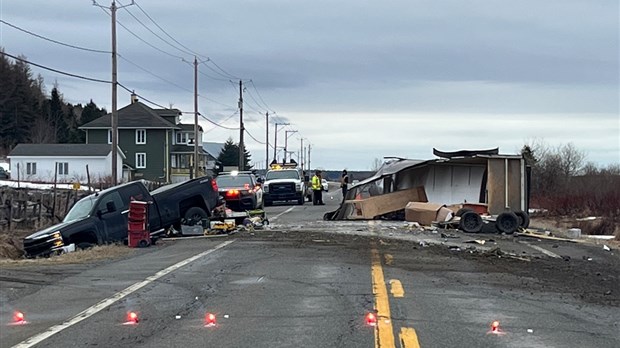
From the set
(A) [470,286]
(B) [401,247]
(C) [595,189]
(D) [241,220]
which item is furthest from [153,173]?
(A) [470,286]

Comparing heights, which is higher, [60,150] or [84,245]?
[60,150]

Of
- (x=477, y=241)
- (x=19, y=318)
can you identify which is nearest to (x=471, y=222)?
(x=477, y=241)

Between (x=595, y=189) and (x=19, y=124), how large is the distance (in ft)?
246

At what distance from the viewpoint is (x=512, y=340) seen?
8.50 m

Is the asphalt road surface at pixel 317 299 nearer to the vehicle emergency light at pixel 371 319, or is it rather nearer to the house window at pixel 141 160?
the vehicle emergency light at pixel 371 319

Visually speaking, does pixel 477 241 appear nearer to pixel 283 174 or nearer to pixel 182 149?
pixel 283 174

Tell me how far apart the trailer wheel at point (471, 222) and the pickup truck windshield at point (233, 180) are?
37.7ft

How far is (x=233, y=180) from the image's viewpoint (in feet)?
113

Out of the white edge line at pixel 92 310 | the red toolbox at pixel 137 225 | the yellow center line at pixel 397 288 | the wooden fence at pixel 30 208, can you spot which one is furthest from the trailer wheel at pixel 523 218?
the wooden fence at pixel 30 208

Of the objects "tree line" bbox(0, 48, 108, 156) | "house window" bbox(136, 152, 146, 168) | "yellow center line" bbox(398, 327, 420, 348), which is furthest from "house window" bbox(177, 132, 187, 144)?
"yellow center line" bbox(398, 327, 420, 348)

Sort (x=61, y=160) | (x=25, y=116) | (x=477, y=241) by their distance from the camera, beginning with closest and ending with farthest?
(x=477, y=241)
(x=61, y=160)
(x=25, y=116)

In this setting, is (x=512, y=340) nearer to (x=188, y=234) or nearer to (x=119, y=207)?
(x=119, y=207)

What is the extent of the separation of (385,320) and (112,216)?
13.2 metres

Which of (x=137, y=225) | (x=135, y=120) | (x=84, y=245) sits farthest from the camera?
(x=135, y=120)
